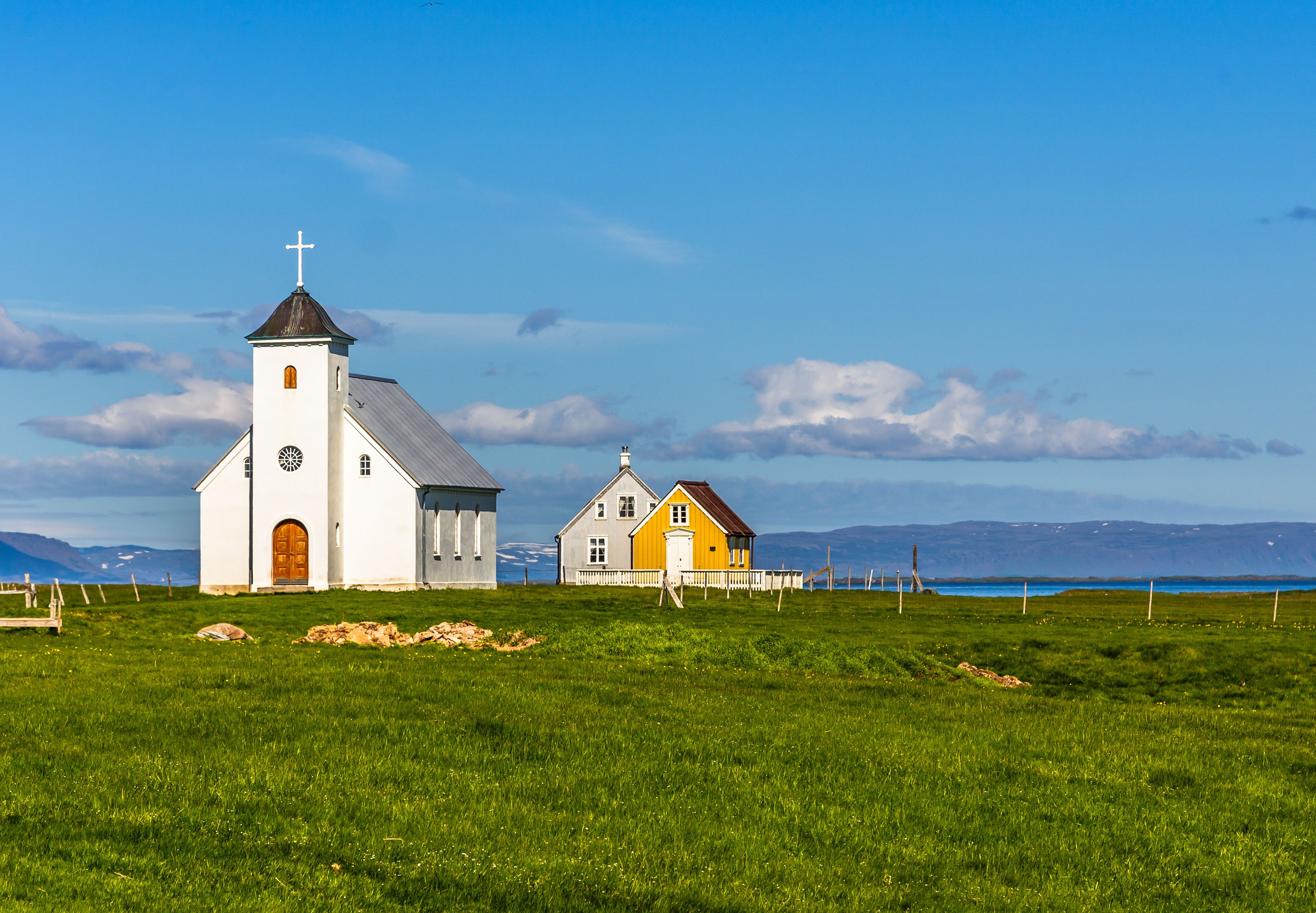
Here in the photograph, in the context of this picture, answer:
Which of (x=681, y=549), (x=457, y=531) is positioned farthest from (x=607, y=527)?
(x=457, y=531)

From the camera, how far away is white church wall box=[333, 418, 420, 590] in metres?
61.9

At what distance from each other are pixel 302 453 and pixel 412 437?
766cm

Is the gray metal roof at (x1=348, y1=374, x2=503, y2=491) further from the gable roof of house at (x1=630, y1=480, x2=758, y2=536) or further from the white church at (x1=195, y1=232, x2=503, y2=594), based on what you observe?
the gable roof of house at (x1=630, y1=480, x2=758, y2=536)

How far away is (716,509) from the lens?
87875 mm

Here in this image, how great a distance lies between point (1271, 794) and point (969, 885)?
6226 millimetres

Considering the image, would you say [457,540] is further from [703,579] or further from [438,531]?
[703,579]

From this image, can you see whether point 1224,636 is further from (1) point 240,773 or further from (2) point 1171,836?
(1) point 240,773

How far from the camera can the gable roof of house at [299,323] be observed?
61500mm

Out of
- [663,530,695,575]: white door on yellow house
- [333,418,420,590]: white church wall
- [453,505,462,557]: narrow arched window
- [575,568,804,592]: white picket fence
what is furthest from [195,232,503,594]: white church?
[663,530,695,575]: white door on yellow house

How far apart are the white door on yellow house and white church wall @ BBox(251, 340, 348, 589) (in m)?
28.4

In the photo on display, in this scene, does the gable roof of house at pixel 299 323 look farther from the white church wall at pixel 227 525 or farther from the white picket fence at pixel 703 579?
the white picket fence at pixel 703 579

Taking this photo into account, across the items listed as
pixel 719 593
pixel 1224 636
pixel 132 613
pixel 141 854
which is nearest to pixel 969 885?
pixel 141 854

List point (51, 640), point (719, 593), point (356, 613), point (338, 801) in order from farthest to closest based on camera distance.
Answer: point (719, 593)
point (356, 613)
point (51, 640)
point (338, 801)

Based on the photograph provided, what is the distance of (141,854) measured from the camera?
12477 mm
